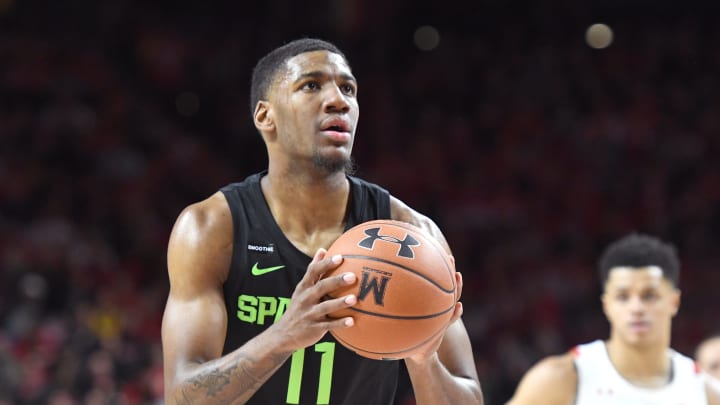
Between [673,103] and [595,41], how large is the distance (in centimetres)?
181

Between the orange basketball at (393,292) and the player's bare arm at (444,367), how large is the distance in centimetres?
11

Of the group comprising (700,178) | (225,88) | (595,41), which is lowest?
(700,178)

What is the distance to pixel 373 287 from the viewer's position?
269 cm

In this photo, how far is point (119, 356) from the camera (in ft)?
26.8

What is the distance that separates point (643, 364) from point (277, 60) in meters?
2.72

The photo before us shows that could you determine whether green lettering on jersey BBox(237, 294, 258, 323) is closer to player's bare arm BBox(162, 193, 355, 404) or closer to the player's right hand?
player's bare arm BBox(162, 193, 355, 404)

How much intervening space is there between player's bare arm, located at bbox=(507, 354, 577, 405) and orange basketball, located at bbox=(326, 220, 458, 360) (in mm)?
2213

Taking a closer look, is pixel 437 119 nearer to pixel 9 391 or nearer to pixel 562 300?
pixel 562 300

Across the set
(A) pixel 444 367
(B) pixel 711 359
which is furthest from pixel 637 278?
(A) pixel 444 367

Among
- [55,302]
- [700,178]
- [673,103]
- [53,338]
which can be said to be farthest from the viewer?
[673,103]

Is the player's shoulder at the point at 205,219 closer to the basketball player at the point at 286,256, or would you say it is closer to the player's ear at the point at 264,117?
the basketball player at the point at 286,256

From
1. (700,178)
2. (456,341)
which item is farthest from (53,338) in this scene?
(700,178)

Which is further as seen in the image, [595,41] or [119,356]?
[595,41]

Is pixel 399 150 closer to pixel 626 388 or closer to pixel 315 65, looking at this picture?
pixel 626 388
